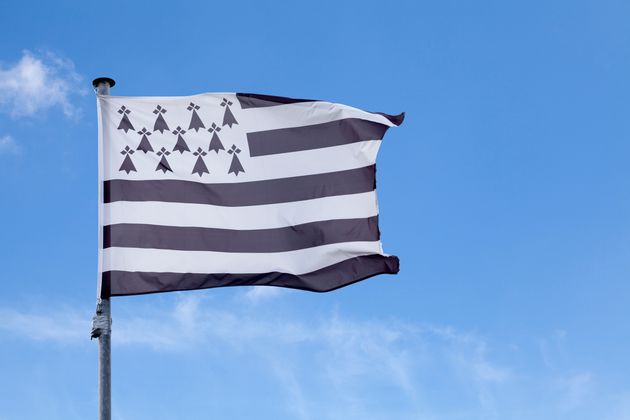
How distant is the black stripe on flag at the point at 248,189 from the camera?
1344 cm

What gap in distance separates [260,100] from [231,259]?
2911 mm

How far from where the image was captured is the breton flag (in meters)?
13.2

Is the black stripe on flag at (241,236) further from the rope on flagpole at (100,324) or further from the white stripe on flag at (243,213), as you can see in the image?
Result: the rope on flagpole at (100,324)

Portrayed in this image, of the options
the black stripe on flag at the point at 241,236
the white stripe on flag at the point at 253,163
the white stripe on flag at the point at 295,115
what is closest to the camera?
the black stripe on flag at the point at 241,236

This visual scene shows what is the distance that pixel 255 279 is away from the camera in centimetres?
1374

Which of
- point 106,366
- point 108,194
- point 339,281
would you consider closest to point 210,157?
point 108,194

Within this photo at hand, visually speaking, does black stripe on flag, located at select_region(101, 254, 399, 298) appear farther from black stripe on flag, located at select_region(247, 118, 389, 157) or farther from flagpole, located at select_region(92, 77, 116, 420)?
black stripe on flag, located at select_region(247, 118, 389, 157)

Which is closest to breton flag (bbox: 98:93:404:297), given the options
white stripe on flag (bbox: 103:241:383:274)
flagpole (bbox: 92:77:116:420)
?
white stripe on flag (bbox: 103:241:383:274)

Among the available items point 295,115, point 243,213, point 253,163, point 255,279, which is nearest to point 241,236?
point 243,213

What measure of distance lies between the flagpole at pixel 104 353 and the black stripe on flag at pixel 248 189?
1855 mm

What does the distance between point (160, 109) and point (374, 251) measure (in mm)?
3959

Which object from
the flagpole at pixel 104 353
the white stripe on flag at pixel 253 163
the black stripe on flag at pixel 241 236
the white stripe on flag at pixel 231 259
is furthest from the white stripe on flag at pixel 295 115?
the flagpole at pixel 104 353

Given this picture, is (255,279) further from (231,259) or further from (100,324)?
(100,324)

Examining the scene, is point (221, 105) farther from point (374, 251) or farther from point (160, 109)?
point (374, 251)
